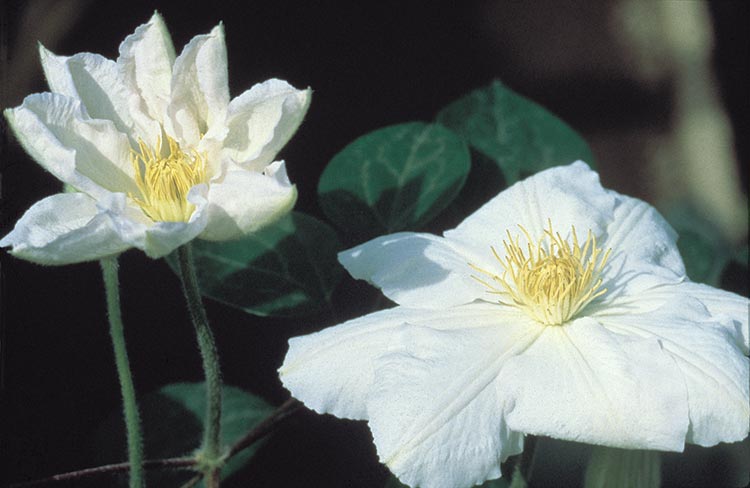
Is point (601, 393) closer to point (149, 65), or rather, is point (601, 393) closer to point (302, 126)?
point (149, 65)

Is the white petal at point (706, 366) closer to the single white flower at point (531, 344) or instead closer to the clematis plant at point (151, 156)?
the single white flower at point (531, 344)

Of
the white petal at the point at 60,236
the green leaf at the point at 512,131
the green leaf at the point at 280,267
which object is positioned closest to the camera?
the white petal at the point at 60,236

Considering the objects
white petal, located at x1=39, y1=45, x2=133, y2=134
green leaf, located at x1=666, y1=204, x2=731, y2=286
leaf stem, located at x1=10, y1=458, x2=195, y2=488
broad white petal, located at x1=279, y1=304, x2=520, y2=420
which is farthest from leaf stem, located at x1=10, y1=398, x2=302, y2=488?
green leaf, located at x1=666, y1=204, x2=731, y2=286

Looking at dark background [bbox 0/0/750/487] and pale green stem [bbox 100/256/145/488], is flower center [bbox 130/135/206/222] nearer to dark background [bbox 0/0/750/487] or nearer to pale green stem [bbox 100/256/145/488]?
pale green stem [bbox 100/256/145/488]

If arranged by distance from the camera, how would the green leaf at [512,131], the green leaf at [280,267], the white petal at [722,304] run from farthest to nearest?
the green leaf at [512,131], the green leaf at [280,267], the white petal at [722,304]

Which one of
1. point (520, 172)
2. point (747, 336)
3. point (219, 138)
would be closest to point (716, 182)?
point (520, 172)

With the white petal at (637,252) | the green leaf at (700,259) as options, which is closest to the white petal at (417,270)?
the white petal at (637,252)

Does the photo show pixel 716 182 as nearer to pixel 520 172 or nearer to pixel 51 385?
pixel 520 172
